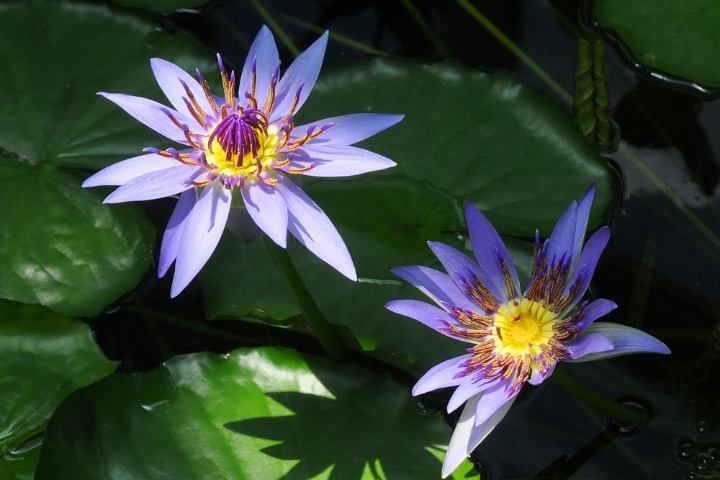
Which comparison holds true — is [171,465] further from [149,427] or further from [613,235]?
[613,235]

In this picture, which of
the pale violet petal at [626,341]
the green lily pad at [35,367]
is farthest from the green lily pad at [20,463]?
the pale violet petal at [626,341]

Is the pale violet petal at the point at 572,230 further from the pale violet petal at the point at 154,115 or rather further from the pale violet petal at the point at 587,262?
the pale violet petal at the point at 154,115

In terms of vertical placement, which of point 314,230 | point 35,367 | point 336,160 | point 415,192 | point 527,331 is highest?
point 336,160

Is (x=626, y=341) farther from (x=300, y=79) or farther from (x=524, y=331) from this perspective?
(x=300, y=79)

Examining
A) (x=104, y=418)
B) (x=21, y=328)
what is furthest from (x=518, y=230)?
(x=21, y=328)

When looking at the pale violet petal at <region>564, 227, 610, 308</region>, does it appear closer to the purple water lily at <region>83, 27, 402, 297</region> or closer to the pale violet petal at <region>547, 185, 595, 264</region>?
the pale violet petal at <region>547, 185, 595, 264</region>

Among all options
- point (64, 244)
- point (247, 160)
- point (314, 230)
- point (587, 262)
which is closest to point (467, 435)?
point (587, 262)

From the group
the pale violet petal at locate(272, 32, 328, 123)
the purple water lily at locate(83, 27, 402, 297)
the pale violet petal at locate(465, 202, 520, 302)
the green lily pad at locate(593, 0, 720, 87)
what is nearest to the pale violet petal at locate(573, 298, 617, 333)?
the pale violet petal at locate(465, 202, 520, 302)
